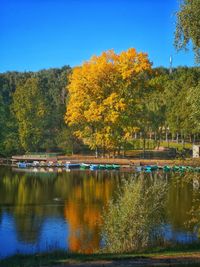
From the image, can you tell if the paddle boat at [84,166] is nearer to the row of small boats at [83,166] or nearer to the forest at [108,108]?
the row of small boats at [83,166]

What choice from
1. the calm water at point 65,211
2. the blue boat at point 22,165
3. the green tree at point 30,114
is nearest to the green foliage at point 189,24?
the calm water at point 65,211

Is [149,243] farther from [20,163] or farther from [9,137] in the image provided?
[9,137]

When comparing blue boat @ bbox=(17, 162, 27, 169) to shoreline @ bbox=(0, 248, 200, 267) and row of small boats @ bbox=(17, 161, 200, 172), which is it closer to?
row of small boats @ bbox=(17, 161, 200, 172)

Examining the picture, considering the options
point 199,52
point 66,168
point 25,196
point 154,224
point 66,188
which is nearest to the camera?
point 199,52

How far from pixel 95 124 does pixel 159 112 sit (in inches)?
417

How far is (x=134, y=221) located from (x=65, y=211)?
1364 cm

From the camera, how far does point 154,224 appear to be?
872 inches

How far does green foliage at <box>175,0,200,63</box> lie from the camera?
19.9 meters

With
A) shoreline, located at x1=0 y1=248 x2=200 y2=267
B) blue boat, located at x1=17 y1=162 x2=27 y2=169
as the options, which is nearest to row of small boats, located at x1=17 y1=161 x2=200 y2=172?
blue boat, located at x1=17 y1=162 x2=27 y2=169

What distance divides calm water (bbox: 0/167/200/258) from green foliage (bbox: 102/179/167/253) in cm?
151

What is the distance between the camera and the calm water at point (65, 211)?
24734mm

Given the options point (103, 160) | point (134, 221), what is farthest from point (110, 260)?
point (103, 160)

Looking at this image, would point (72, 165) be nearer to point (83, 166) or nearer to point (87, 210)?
point (83, 166)

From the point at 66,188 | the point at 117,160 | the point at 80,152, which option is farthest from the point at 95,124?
the point at 66,188
